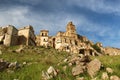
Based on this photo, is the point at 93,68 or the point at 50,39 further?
the point at 50,39

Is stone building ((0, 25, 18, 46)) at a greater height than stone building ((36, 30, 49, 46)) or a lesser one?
lesser

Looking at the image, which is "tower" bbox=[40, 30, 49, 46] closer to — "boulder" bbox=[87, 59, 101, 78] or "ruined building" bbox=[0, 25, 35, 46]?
"ruined building" bbox=[0, 25, 35, 46]

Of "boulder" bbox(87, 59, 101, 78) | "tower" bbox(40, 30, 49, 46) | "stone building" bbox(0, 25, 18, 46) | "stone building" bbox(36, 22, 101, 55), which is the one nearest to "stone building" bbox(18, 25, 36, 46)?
"stone building" bbox(0, 25, 18, 46)

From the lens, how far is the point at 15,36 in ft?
196

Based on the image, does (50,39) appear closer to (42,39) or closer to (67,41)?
(42,39)

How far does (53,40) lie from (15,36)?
4052cm

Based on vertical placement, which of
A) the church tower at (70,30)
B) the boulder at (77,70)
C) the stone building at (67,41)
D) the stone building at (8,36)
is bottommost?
the boulder at (77,70)

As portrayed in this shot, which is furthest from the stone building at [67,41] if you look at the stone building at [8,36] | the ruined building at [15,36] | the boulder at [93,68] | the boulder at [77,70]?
the boulder at [77,70]

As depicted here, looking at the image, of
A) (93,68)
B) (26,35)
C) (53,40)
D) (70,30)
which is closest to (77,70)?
(93,68)

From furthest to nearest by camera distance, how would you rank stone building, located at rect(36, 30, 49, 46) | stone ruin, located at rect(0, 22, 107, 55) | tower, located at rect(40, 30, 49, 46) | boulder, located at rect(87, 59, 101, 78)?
stone building, located at rect(36, 30, 49, 46) < tower, located at rect(40, 30, 49, 46) < stone ruin, located at rect(0, 22, 107, 55) < boulder, located at rect(87, 59, 101, 78)

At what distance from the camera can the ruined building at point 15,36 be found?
188 ft

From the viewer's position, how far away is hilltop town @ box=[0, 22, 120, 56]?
5999cm

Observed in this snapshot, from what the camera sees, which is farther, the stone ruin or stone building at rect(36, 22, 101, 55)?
stone building at rect(36, 22, 101, 55)

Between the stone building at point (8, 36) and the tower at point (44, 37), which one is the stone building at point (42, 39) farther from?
the stone building at point (8, 36)
